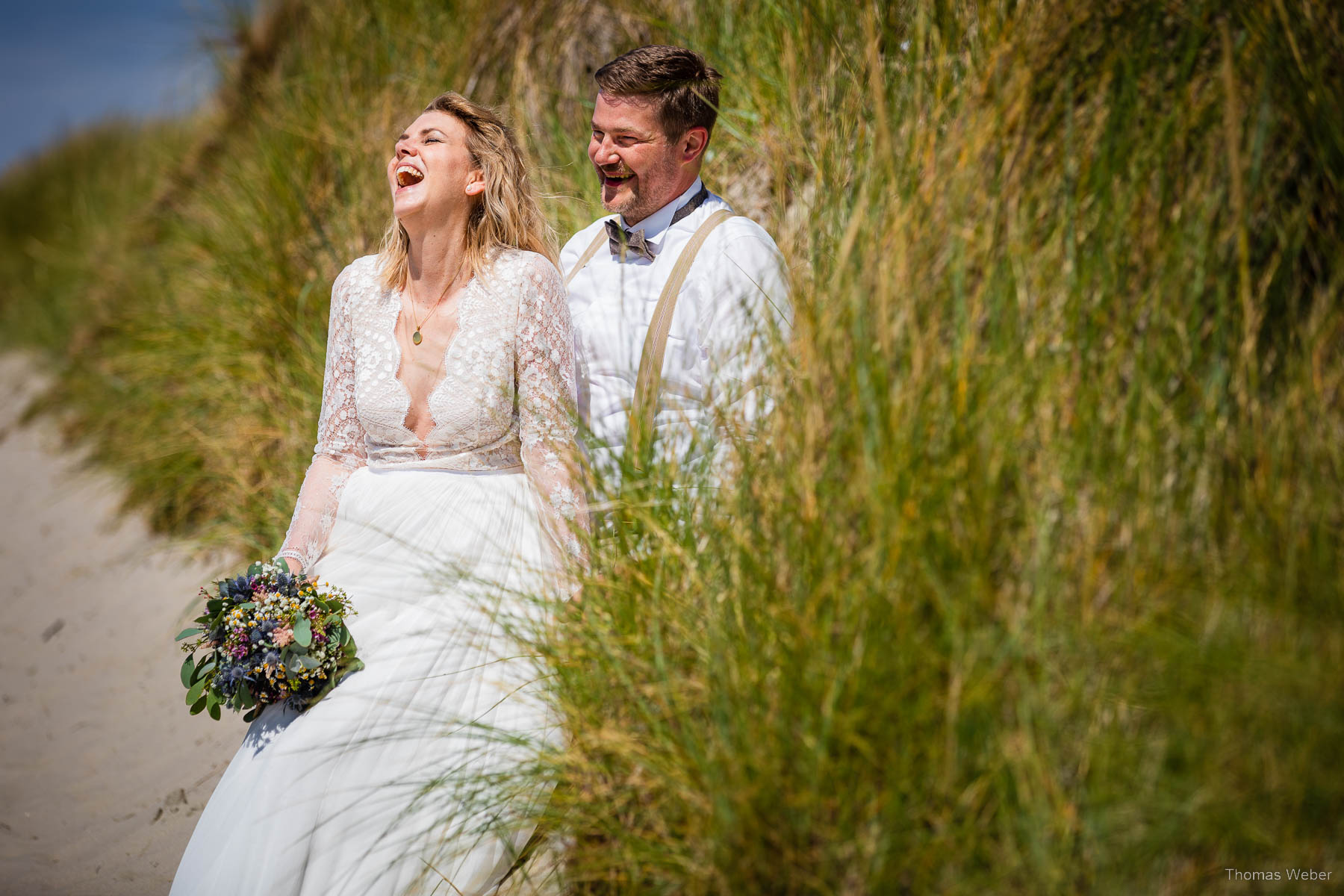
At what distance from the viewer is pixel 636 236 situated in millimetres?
3180

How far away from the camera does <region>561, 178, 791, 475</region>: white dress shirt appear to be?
287 cm

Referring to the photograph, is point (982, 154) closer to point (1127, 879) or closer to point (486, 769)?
point (1127, 879)

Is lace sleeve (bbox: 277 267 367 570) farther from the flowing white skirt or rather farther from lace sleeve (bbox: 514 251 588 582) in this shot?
lace sleeve (bbox: 514 251 588 582)

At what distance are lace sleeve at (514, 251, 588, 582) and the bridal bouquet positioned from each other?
0.63 metres

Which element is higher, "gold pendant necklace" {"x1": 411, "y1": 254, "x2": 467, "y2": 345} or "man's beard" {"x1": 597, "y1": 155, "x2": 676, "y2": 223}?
"man's beard" {"x1": 597, "y1": 155, "x2": 676, "y2": 223}

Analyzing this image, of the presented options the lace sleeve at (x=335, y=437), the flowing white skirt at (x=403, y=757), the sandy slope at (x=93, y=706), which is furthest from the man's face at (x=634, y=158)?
the sandy slope at (x=93, y=706)

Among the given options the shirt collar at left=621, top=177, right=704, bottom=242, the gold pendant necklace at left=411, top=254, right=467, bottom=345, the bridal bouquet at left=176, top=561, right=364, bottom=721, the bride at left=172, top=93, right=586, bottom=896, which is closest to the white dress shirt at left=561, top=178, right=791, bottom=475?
the shirt collar at left=621, top=177, right=704, bottom=242

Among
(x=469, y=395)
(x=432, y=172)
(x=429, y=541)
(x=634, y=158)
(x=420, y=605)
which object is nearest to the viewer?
(x=420, y=605)

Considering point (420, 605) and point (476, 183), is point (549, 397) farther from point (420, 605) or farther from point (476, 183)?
point (476, 183)

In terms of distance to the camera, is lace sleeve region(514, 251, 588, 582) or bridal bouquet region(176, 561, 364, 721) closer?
bridal bouquet region(176, 561, 364, 721)

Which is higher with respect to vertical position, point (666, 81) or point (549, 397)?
point (666, 81)

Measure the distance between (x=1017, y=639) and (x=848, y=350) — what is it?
66cm

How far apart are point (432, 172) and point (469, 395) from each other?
0.75m

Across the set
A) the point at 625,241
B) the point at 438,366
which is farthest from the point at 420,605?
the point at 625,241
